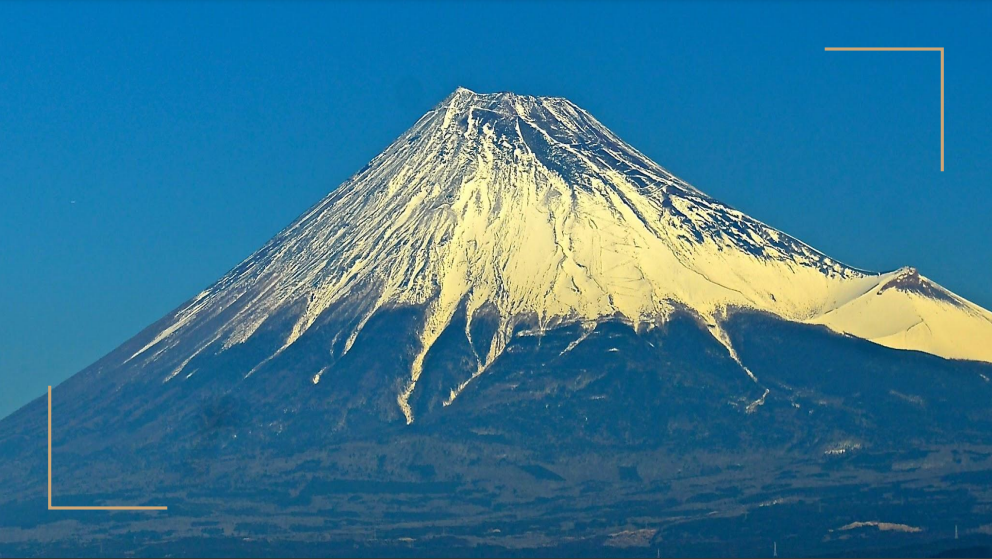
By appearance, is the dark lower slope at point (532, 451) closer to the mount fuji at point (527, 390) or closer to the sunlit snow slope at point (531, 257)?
the mount fuji at point (527, 390)

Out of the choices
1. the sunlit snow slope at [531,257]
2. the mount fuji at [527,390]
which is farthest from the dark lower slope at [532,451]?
the sunlit snow slope at [531,257]

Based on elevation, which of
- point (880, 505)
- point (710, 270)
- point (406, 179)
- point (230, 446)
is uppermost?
point (406, 179)

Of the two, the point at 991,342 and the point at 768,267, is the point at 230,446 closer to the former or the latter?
the point at 768,267

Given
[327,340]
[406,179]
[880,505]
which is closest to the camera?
[880,505]

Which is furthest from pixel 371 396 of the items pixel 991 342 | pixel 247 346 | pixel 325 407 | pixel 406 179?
pixel 991 342

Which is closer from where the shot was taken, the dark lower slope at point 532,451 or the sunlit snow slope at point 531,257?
the dark lower slope at point 532,451

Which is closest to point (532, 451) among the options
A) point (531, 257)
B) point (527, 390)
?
point (527, 390)
